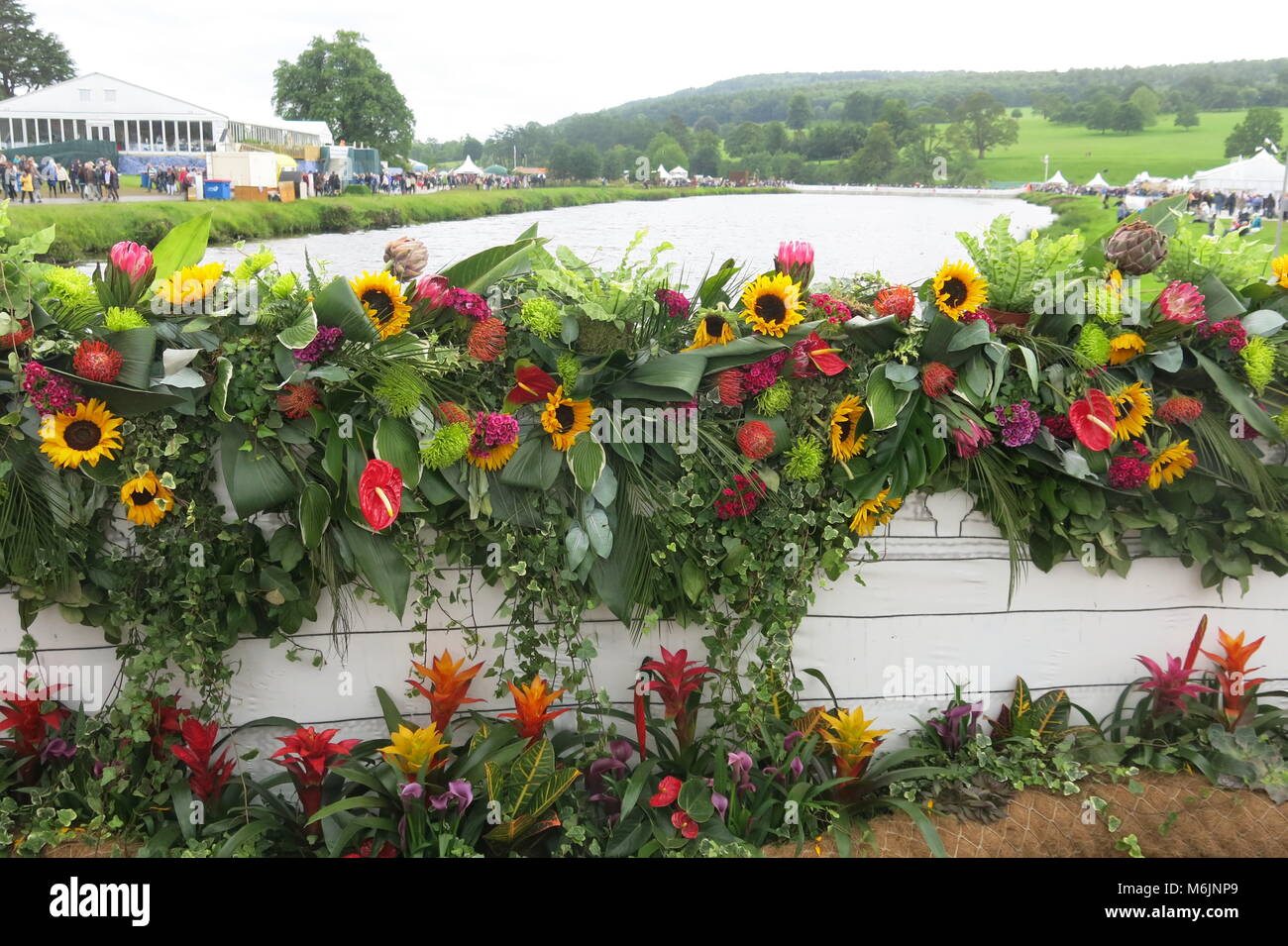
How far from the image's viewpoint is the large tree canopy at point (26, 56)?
→ 2617 mm

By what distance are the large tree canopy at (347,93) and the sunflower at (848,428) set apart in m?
1.57

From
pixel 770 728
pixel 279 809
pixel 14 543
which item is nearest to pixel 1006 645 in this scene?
pixel 770 728

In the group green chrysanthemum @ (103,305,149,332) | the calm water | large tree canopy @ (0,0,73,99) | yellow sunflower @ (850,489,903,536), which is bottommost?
yellow sunflower @ (850,489,903,536)

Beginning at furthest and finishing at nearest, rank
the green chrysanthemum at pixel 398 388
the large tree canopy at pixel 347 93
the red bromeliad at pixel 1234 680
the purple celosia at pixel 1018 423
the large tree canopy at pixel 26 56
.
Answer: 1. the large tree canopy at pixel 26 56
2. the large tree canopy at pixel 347 93
3. the red bromeliad at pixel 1234 680
4. the purple celosia at pixel 1018 423
5. the green chrysanthemum at pixel 398 388

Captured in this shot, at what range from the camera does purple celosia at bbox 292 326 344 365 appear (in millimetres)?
1583

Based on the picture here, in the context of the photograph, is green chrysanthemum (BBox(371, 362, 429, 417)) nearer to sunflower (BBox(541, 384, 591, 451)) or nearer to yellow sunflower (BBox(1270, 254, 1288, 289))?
sunflower (BBox(541, 384, 591, 451))

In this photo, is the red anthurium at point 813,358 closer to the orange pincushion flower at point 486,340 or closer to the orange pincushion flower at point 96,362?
the orange pincushion flower at point 486,340

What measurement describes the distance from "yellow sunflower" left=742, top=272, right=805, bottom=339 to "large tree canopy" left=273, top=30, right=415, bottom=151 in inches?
51.6

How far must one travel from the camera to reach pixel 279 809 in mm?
1803

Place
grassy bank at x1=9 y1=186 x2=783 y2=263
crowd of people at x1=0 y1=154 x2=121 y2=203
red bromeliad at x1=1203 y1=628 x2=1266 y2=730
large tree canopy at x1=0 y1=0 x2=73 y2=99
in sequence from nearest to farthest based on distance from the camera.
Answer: red bromeliad at x1=1203 y1=628 x2=1266 y2=730 < grassy bank at x1=9 y1=186 x2=783 y2=263 < large tree canopy at x1=0 y1=0 x2=73 y2=99 < crowd of people at x1=0 y1=154 x2=121 y2=203

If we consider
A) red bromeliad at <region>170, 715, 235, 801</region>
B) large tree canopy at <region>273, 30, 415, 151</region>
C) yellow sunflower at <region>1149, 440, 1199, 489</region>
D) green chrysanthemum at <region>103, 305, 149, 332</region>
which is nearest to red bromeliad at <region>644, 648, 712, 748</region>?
red bromeliad at <region>170, 715, 235, 801</region>

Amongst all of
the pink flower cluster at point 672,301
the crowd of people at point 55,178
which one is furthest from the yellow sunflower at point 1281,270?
the crowd of people at point 55,178

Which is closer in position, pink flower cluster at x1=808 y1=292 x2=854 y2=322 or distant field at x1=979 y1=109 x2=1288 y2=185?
pink flower cluster at x1=808 y1=292 x2=854 y2=322
